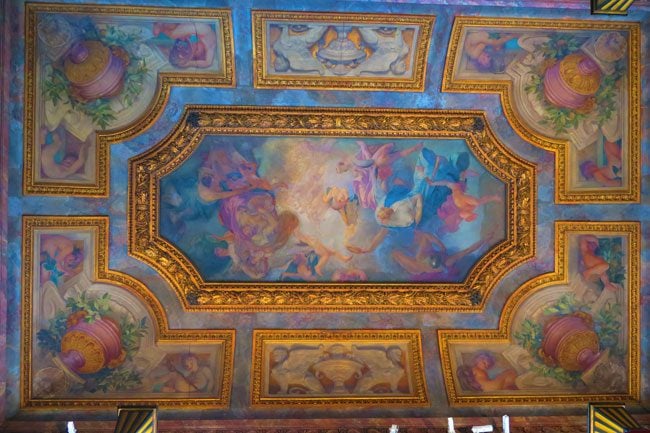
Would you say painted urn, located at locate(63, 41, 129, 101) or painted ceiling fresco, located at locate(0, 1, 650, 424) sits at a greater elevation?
painted urn, located at locate(63, 41, 129, 101)

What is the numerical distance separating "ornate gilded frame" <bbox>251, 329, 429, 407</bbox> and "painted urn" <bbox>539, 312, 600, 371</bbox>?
2327 millimetres

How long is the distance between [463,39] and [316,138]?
121 inches

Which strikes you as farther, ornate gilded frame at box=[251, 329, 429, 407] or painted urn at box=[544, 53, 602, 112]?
painted urn at box=[544, 53, 602, 112]

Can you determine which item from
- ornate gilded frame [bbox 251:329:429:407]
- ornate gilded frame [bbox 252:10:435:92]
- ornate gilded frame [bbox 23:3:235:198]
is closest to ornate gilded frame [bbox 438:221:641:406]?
ornate gilded frame [bbox 251:329:429:407]

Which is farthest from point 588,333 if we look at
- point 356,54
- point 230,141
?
point 230,141

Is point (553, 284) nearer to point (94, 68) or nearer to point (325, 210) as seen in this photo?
point (325, 210)

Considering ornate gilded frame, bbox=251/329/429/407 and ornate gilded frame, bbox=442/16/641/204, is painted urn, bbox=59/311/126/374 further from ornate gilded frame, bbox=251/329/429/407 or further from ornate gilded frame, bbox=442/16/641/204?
ornate gilded frame, bbox=442/16/641/204

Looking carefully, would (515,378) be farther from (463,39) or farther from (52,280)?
(52,280)

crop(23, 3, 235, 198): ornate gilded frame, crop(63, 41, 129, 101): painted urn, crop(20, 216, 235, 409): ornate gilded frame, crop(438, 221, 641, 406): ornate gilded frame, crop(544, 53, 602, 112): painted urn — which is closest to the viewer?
crop(23, 3, 235, 198): ornate gilded frame

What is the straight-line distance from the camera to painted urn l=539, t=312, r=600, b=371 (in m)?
10.0

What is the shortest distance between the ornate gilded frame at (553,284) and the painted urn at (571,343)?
570 mm

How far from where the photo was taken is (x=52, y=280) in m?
9.80

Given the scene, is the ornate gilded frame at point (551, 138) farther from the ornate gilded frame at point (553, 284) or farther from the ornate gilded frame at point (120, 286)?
the ornate gilded frame at point (120, 286)

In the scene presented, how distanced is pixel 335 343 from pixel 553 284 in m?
4.16
